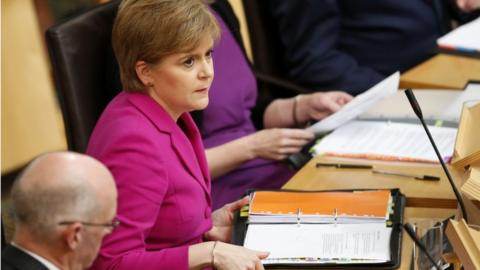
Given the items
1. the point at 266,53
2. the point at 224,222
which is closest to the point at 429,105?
the point at 266,53

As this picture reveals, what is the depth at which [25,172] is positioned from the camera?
1.12 metres

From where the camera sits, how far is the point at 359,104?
2.01 meters

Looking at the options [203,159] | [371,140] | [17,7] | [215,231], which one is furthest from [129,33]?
[17,7]

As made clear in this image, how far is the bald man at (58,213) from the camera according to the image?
1.10 metres

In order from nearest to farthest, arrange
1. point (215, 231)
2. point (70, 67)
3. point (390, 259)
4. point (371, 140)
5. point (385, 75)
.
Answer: point (390, 259), point (215, 231), point (70, 67), point (371, 140), point (385, 75)

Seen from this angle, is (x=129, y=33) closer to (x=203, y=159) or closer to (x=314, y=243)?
(x=203, y=159)

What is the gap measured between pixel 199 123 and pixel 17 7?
1.66m

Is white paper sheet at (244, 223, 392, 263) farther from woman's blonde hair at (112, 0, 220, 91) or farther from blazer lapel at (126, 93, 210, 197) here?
woman's blonde hair at (112, 0, 220, 91)

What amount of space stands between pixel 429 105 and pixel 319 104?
0.93 ft

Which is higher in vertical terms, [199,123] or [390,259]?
[199,123]

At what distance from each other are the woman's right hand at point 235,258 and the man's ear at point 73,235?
0.35 m

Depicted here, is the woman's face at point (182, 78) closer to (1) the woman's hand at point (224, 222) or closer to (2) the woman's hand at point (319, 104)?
(1) the woman's hand at point (224, 222)

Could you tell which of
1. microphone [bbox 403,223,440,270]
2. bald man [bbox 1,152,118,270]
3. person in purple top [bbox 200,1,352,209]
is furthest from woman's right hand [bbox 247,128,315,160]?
bald man [bbox 1,152,118,270]

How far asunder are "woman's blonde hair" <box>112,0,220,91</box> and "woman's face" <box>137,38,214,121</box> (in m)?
0.02
